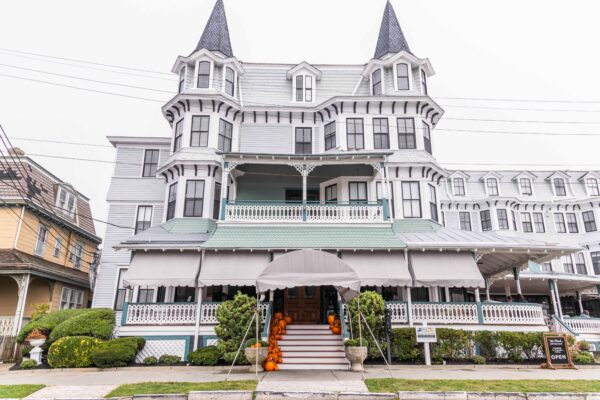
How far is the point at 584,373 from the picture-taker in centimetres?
1249

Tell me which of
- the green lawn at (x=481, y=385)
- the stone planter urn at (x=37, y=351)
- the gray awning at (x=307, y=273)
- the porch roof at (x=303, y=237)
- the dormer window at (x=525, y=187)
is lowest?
the green lawn at (x=481, y=385)

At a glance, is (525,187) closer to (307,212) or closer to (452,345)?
(452,345)

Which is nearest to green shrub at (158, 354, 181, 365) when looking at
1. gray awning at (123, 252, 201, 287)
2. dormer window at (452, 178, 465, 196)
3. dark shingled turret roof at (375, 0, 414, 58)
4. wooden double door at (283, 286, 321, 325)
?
gray awning at (123, 252, 201, 287)

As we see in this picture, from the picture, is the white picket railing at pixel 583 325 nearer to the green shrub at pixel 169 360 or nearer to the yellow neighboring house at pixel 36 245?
the green shrub at pixel 169 360

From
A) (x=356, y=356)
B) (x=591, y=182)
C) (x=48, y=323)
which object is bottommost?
(x=356, y=356)

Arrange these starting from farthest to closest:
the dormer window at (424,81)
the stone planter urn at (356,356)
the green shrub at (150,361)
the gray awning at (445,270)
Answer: the dormer window at (424,81) → the gray awning at (445,270) → the green shrub at (150,361) → the stone planter urn at (356,356)

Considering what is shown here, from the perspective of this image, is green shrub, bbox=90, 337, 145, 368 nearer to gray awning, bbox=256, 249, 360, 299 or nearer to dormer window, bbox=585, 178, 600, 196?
gray awning, bbox=256, 249, 360, 299

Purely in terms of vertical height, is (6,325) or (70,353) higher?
(6,325)

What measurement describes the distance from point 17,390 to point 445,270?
14.4m

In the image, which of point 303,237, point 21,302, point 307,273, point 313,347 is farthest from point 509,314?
point 21,302

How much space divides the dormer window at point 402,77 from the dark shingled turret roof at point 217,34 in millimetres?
9990

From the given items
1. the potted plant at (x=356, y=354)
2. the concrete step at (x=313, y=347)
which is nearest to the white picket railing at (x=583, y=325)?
the concrete step at (x=313, y=347)

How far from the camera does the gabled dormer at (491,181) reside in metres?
34.6

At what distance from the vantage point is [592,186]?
34.8 meters
